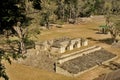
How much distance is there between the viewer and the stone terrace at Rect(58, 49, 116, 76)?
3791 centimetres

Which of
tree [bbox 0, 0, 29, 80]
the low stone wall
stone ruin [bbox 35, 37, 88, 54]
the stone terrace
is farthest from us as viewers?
stone ruin [bbox 35, 37, 88, 54]

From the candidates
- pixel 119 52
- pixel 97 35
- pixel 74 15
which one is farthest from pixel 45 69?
pixel 74 15

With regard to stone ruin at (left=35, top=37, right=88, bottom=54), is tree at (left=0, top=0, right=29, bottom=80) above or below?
above

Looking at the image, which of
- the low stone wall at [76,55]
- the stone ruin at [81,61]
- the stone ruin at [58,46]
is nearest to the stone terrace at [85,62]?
the stone ruin at [81,61]

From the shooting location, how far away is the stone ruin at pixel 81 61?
3775 cm

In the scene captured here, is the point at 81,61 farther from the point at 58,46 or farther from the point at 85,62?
the point at 58,46

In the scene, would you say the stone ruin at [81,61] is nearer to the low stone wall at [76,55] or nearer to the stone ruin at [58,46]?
the low stone wall at [76,55]

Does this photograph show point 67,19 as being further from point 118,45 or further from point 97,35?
point 118,45

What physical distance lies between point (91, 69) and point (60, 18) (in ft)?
178

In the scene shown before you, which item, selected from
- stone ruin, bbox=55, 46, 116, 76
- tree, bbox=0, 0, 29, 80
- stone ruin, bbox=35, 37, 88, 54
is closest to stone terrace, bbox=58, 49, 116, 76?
stone ruin, bbox=55, 46, 116, 76

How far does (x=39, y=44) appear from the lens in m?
48.1

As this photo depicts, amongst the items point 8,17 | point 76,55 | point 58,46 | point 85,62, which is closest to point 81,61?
point 85,62

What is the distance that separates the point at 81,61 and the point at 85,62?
653 millimetres

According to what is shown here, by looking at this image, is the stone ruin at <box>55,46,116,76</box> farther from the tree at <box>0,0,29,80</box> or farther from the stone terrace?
the tree at <box>0,0,29,80</box>
